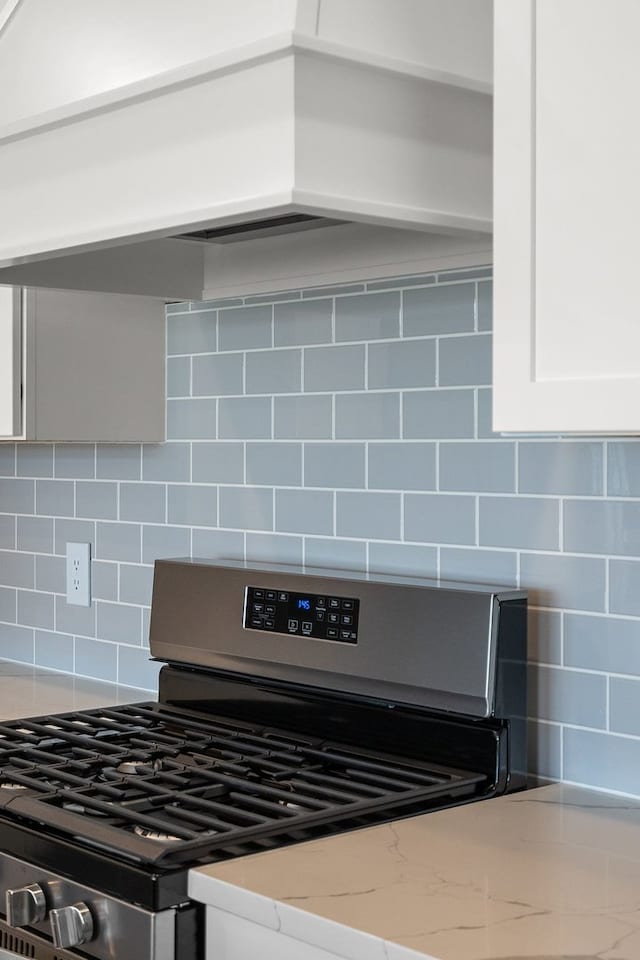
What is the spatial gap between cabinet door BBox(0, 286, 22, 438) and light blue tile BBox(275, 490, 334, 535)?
0.50 meters

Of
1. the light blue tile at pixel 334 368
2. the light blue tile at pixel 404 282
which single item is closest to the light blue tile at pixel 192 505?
the light blue tile at pixel 334 368

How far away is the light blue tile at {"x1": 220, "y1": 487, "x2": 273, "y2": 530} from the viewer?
230 cm

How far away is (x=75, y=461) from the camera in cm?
274

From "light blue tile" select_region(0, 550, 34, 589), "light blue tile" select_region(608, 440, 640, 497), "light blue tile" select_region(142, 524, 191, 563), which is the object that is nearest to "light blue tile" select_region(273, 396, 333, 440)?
"light blue tile" select_region(142, 524, 191, 563)

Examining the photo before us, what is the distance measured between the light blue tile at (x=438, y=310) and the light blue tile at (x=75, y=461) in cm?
93

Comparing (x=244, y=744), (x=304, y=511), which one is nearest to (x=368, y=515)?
(x=304, y=511)

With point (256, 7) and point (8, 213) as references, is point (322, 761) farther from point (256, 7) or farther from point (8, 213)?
point (256, 7)

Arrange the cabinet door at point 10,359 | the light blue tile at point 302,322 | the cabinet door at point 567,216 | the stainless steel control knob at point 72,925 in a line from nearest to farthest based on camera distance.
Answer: the cabinet door at point 567,216 < the stainless steel control knob at point 72,925 < the light blue tile at point 302,322 < the cabinet door at point 10,359

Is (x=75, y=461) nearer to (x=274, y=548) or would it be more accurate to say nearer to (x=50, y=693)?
(x=50, y=693)

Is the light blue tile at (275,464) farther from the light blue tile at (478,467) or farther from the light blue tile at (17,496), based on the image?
the light blue tile at (17,496)

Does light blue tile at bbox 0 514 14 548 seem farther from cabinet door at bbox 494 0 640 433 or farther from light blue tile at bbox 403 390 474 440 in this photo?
cabinet door at bbox 494 0 640 433

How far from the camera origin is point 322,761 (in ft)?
6.06

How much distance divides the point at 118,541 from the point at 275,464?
51 cm

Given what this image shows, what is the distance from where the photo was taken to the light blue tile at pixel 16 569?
2.89 metres
